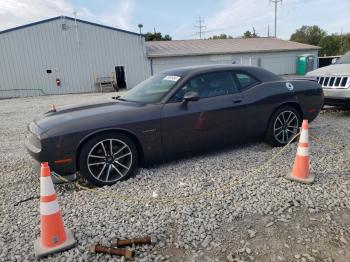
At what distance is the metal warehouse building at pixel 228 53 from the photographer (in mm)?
24469

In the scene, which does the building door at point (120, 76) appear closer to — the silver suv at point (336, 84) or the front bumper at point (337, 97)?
the silver suv at point (336, 84)

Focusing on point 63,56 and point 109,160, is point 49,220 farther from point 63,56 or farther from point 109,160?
point 63,56

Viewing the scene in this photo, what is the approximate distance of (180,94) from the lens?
Result: 4.21 meters

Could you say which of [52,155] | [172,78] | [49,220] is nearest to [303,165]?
[172,78]

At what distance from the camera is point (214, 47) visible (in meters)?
27.7

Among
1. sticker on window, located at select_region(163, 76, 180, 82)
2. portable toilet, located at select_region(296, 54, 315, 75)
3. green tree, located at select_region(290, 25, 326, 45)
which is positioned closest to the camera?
sticker on window, located at select_region(163, 76, 180, 82)

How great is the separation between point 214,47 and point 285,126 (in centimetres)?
2399

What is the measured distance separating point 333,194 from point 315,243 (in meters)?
1.00

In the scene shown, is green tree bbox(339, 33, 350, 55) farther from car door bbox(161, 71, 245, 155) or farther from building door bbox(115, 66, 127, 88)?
car door bbox(161, 71, 245, 155)

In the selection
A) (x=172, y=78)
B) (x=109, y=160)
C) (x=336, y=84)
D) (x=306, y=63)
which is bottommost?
(x=109, y=160)

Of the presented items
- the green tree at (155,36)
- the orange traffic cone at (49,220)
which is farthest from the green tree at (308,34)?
the orange traffic cone at (49,220)

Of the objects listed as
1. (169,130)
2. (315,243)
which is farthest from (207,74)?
(315,243)

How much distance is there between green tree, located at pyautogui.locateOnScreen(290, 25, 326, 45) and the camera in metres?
65.6

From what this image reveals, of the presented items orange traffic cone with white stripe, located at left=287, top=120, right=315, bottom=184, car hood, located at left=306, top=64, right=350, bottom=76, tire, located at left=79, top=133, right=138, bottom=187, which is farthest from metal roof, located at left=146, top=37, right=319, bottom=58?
orange traffic cone with white stripe, located at left=287, top=120, right=315, bottom=184
